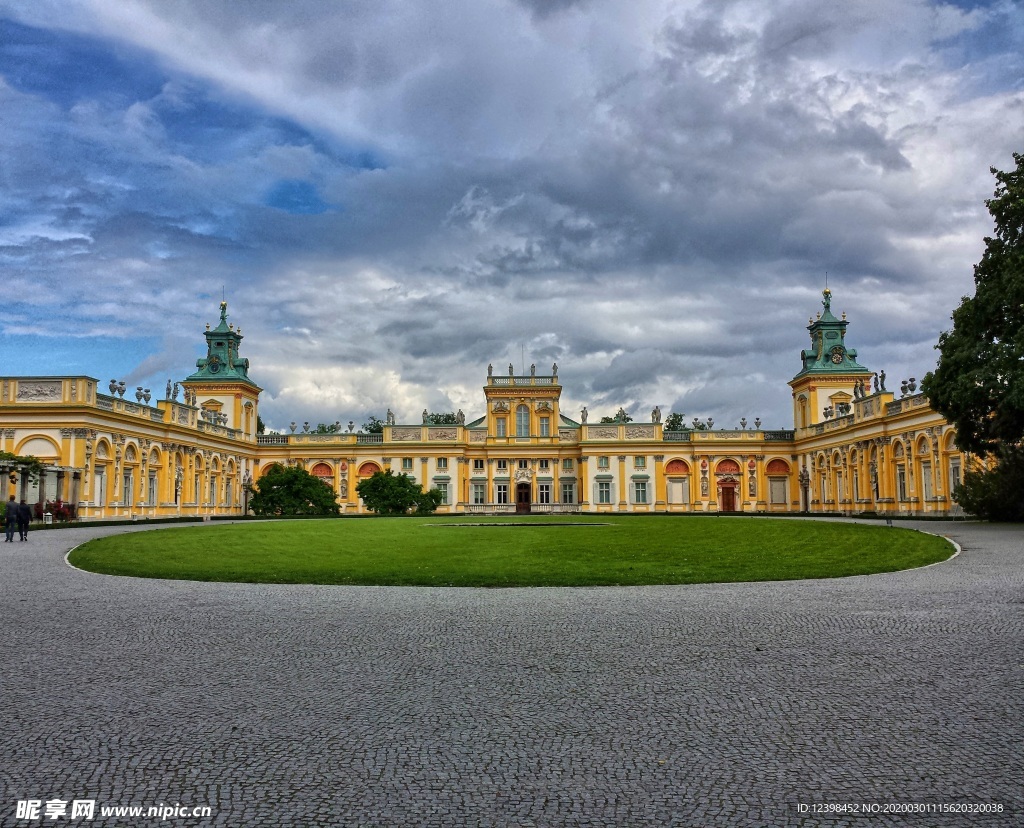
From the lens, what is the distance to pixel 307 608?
10086mm

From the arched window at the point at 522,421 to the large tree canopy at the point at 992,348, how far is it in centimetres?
4410

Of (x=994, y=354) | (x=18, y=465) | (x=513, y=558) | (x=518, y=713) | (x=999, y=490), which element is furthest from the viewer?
(x=18, y=465)

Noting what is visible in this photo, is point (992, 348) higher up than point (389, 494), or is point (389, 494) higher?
point (992, 348)

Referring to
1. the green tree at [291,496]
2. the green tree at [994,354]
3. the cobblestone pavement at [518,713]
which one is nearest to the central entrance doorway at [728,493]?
the green tree at [291,496]

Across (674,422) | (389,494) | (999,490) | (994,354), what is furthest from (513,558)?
(674,422)

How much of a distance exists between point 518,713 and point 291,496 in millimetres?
53226

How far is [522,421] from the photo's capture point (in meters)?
70.7

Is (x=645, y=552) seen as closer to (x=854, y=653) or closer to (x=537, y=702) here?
(x=854, y=653)

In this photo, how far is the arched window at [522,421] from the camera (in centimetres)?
7050

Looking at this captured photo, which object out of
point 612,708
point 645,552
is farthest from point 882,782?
point 645,552

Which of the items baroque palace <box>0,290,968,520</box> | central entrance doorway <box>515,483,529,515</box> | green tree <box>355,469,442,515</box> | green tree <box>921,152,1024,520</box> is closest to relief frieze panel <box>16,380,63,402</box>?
baroque palace <box>0,290,968,520</box>

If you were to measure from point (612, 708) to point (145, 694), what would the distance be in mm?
3430

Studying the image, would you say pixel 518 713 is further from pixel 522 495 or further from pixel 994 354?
pixel 522 495

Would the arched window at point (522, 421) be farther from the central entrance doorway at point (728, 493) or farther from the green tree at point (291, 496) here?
the green tree at point (291, 496)
